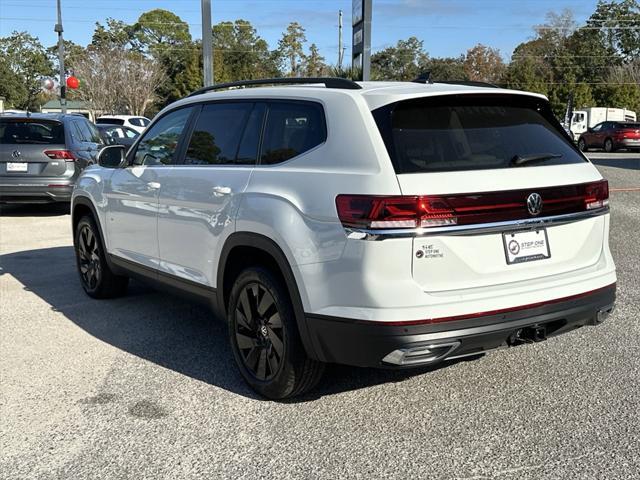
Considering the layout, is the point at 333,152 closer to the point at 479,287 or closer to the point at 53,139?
the point at 479,287

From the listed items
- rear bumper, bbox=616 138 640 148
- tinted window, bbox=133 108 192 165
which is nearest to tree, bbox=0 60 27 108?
rear bumper, bbox=616 138 640 148

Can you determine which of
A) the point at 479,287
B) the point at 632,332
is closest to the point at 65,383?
the point at 479,287

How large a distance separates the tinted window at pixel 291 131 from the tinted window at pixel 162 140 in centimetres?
113

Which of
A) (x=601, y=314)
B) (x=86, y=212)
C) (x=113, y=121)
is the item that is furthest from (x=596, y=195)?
(x=113, y=121)

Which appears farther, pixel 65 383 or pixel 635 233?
pixel 635 233

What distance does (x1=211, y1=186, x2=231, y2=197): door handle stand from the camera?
13.4ft

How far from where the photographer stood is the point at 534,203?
3459mm

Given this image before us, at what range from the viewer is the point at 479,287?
3328 mm

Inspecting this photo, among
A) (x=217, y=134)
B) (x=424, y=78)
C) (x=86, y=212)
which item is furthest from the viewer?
(x=86, y=212)

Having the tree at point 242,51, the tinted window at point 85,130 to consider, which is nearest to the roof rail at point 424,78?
the tinted window at point 85,130

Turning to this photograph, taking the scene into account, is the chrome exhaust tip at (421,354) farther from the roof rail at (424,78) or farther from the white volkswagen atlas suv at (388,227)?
the roof rail at (424,78)

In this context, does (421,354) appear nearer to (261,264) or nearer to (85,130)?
(261,264)

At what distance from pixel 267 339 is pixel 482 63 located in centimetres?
8137

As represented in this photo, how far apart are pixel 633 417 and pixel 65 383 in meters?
3.35
